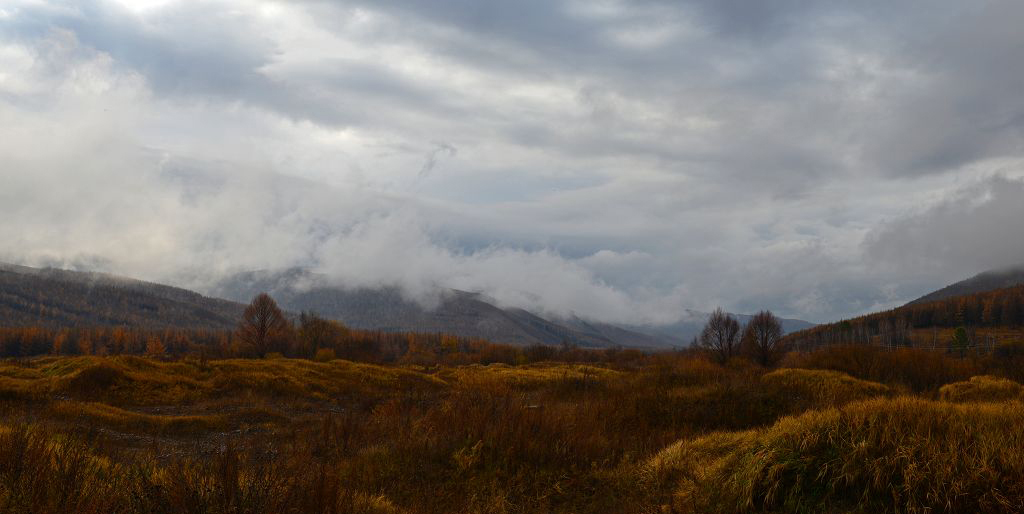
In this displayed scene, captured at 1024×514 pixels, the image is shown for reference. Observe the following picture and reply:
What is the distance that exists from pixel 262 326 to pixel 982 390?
245ft

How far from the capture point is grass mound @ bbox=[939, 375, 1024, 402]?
53.0ft

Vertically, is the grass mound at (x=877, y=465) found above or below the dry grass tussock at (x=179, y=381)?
above

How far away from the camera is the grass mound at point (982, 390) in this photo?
16141mm

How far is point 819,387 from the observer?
60.4 feet

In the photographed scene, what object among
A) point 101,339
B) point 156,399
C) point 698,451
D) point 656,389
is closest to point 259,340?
point 156,399

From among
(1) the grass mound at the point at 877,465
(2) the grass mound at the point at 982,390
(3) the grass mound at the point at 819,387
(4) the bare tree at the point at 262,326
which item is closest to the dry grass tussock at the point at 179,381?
(3) the grass mound at the point at 819,387

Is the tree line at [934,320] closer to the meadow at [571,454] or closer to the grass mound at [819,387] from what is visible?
the grass mound at [819,387]

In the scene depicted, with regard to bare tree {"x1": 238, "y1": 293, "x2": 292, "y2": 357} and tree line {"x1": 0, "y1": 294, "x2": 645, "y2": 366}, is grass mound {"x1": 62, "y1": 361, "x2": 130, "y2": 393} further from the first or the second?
bare tree {"x1": 238, "y1": 293, "x2": 292, "y2": 357}

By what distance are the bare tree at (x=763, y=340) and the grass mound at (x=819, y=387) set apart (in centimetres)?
2366

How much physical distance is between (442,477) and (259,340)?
7015 cm

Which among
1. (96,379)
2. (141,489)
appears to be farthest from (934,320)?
(141,489)

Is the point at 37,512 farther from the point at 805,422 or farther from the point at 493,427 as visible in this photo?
the point at 805,422

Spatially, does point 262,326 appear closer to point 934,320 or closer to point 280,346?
point 280,346

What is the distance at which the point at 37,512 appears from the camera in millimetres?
4746
